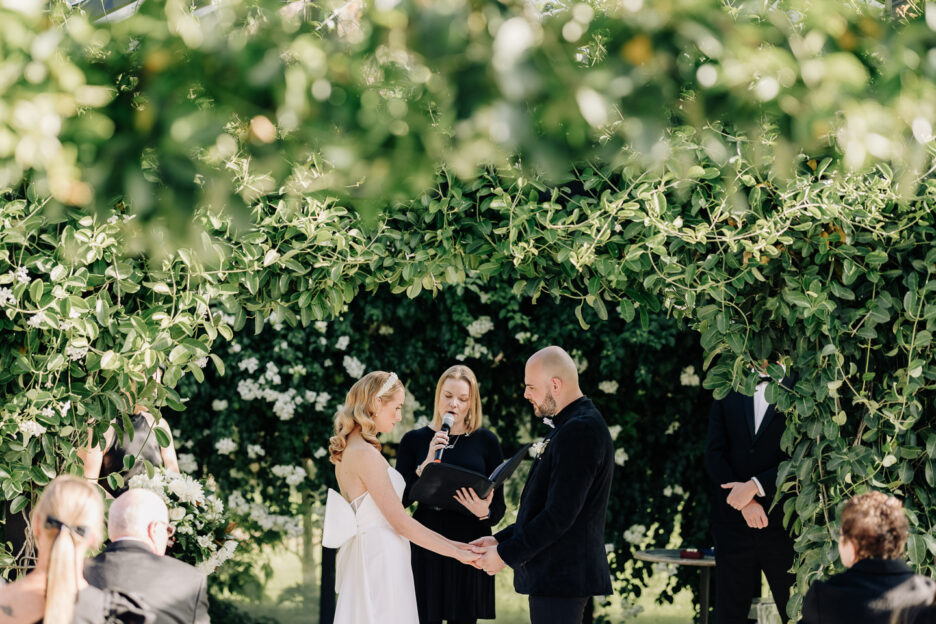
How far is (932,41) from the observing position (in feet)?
4.51

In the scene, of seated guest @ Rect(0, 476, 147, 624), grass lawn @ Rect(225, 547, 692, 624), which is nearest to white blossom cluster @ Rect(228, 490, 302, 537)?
grass lawn @ Rect(225, 547, 692, 624)

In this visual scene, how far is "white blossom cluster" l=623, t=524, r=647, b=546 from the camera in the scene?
603 cm

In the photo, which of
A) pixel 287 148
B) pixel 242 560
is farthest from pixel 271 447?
pixel 287 148

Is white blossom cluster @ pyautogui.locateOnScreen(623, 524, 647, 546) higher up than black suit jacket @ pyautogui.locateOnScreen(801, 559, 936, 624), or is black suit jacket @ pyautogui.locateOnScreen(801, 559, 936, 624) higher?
black suit jacket @ pyautogui.locateOnScreen(801, 559, 936, 624)

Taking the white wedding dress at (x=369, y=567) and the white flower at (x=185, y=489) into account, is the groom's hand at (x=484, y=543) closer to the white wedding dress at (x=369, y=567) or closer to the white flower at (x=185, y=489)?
the white wedding dress at (x=369, y=567)

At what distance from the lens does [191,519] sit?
13.0ft

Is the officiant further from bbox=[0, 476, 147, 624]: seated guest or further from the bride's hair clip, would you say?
bbox=[0, 476, 147, 624]: seated guest

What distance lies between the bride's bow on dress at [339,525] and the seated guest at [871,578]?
2173 millimetres

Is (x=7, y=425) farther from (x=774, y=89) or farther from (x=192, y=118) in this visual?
(x=774, y=89)

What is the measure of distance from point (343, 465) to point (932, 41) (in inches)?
130

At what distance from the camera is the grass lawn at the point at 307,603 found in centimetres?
641

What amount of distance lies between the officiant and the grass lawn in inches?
81.8

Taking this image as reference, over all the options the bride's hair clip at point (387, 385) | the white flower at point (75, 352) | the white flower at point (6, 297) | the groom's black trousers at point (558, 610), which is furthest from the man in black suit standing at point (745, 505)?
the white flower at point (6, 297)

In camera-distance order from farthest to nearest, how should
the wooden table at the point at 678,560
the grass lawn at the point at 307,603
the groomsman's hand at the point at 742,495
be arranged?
the grass lawn at the point at 307,603 → the wooden table at the point at 678,560 → the groomsman's hand at the point at 742,495
